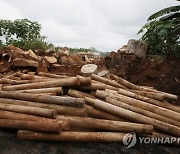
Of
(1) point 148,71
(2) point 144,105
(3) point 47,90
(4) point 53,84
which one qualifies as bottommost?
(2) point 144,105

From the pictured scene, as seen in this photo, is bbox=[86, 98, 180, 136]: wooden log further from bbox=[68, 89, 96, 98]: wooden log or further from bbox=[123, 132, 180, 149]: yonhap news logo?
bbox=[68, 89, 96, 98]: wooden log

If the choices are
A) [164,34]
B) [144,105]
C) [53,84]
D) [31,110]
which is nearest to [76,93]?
[53,84]

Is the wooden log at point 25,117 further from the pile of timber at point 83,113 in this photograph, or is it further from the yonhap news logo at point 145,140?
the yonhap news logo at point 145,140

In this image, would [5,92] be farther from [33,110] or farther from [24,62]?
[24,62]

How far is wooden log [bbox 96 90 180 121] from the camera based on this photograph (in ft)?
14.2

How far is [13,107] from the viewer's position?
165 inches

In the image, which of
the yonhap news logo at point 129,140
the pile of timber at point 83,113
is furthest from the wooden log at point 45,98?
the yonhap news logo at point 129,140

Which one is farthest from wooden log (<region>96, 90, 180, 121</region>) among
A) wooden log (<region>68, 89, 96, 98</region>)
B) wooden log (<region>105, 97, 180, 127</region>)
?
wooden log (<region>68, 89, 96, 98</region>)

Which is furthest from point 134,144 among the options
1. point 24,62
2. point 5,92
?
point 24,62

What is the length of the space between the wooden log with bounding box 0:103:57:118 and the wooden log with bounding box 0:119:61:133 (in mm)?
212

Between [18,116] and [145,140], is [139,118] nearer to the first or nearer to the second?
[145,140]

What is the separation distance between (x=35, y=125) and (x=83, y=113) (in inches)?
31.6

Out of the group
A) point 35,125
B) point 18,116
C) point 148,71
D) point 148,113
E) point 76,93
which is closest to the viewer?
point 35,125

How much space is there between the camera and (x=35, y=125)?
369cm
